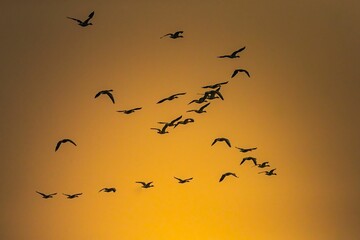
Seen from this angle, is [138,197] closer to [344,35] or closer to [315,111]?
[315,111]

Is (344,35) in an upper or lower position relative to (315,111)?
upper

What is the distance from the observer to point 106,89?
14.5 feet

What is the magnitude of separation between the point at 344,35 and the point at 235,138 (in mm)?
1202

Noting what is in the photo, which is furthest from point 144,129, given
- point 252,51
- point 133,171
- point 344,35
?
point 344,35

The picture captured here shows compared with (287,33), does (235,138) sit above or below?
below

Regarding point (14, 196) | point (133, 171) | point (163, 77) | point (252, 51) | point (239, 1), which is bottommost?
point (14, 196)

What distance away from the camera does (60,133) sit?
442 cm

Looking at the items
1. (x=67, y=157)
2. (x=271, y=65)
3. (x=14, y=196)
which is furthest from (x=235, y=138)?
(x=14, y=196)

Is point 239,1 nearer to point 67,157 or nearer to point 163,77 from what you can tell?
point 163,77

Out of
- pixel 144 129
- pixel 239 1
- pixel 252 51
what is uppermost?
pixel 239 1

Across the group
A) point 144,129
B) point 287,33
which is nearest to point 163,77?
point 144,129

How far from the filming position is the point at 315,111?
4488 millimetres

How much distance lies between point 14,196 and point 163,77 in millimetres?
1490

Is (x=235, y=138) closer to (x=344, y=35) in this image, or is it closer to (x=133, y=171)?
(x=133, y=171)
